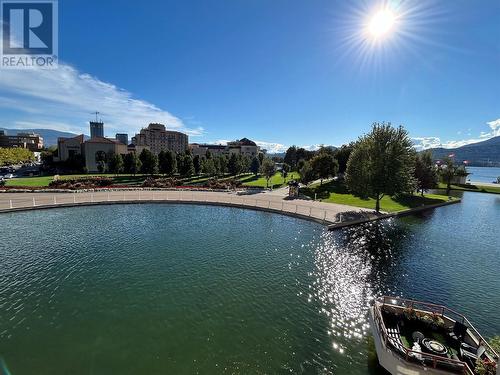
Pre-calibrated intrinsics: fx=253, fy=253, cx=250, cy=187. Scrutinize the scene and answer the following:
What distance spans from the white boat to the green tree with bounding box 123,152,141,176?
7101 cm


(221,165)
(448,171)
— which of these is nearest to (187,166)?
(221,165)

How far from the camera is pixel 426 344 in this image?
33.5ft

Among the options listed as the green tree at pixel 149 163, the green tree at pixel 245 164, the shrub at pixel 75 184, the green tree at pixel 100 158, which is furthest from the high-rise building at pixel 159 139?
the shrub at pixel 75 184

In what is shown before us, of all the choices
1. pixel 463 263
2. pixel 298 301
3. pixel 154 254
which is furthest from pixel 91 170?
pixel 463 263

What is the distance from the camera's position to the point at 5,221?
29359 millimetres

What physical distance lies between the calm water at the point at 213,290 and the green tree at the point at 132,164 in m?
42.4

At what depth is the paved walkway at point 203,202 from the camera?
3450 centimetres

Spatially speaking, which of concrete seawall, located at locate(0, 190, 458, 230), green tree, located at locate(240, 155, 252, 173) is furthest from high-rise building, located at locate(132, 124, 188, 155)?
concrete seawall, located at locate(0, 190, 458, 230)

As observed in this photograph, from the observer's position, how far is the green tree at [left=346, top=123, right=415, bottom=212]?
35625 millimetres

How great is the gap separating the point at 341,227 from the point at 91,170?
84.6 meters

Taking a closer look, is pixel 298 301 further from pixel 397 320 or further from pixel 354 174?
pixel 354 174

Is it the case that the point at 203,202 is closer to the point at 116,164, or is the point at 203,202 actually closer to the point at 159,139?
the point at 116,164

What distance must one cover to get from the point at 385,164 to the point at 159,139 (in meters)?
167

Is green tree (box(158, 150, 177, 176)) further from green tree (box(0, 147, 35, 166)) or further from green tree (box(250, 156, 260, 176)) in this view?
green tree (box(0, 147, 35, 166))
